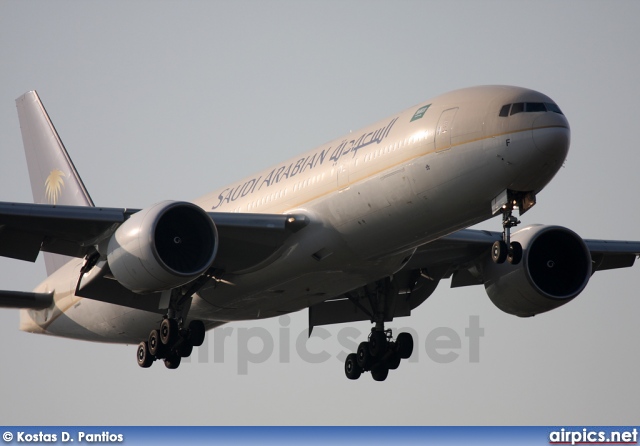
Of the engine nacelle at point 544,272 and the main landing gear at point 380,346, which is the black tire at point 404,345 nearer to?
the main landing gear at point 380,346

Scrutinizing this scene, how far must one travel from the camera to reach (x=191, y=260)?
100 ft

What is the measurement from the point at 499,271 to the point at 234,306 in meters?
Result: 8.44

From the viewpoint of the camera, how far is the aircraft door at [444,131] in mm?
28344

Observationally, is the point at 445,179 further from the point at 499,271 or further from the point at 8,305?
the point at 8,305

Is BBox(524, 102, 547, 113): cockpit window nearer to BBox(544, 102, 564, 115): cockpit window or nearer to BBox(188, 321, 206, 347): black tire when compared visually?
BBox(544, 102, 564, 115): cockpit window

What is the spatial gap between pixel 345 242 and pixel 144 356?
9.17 meters

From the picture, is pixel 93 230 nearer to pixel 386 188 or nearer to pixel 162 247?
pixel 162 247

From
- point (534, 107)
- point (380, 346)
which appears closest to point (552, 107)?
point (534, 107)

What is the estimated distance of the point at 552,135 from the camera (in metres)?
27.2

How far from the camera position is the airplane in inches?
1110

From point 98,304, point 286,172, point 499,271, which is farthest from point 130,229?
point 499,271

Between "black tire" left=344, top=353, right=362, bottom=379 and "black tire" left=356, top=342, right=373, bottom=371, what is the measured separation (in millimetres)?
138

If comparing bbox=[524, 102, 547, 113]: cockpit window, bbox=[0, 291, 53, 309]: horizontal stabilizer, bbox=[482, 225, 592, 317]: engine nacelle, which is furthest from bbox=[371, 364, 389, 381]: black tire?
bbox=[524, 102, 547, 113]: cockpit window

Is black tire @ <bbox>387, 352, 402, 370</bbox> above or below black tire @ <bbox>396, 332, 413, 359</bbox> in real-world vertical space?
below
